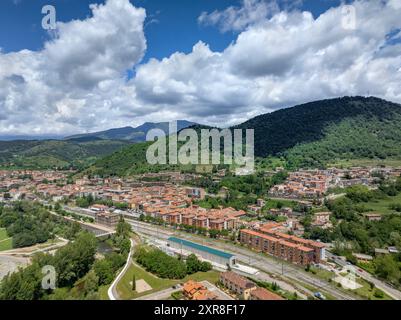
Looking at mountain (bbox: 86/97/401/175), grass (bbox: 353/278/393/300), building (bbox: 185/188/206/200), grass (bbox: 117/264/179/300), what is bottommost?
grass (bbox: 353/278/393/300)

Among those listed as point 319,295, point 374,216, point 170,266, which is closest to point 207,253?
point 170,266

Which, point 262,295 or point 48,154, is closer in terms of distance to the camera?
point 262,295

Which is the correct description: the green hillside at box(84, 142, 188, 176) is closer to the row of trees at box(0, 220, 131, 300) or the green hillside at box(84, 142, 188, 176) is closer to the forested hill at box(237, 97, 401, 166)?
the forested hill at box(237, 97, 401, 166)

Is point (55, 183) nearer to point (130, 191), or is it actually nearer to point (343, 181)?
point (130, 191)

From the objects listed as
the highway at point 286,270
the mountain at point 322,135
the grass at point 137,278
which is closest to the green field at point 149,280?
the grass at point 137,278

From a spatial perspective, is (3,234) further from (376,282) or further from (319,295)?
(376,282)

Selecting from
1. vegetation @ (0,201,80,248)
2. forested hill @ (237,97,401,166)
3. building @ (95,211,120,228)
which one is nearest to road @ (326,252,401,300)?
building @ (95,211,120,228)

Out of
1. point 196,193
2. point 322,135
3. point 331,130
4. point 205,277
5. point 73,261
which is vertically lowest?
point 205,277
